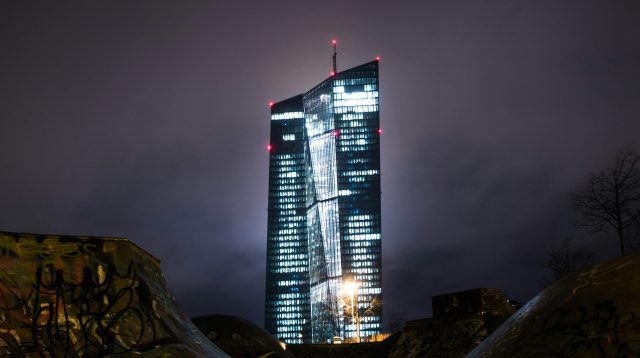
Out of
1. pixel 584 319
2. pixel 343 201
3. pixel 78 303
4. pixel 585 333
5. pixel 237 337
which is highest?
pixel 343 201

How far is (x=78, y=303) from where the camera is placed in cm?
852

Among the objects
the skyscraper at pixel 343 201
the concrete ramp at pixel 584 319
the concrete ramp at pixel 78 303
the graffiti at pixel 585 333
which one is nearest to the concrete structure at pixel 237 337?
the concrete ramp at pixel 78 303

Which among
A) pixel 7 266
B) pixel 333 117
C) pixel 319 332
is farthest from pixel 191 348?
pixel 333 117

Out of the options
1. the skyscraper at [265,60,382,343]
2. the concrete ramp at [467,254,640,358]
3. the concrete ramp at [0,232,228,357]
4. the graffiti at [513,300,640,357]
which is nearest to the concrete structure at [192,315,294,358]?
the concrete ramp at [0,232,228,357]

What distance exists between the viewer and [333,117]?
18862 cm

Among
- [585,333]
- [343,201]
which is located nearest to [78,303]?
[585,333]

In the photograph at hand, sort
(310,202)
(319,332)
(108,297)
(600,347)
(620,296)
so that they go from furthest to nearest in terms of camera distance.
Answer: (310,202) < (319,332) < (108,297) < (620,296) < (600,347)

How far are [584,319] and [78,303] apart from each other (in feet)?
25.4

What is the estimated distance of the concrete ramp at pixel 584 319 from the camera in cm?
761

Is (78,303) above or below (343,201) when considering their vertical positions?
below

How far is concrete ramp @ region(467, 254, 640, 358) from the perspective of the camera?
761 cm

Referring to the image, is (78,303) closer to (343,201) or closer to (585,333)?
(585,333)

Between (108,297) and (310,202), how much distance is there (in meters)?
176

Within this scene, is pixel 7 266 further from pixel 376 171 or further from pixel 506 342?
pixel 376 171
